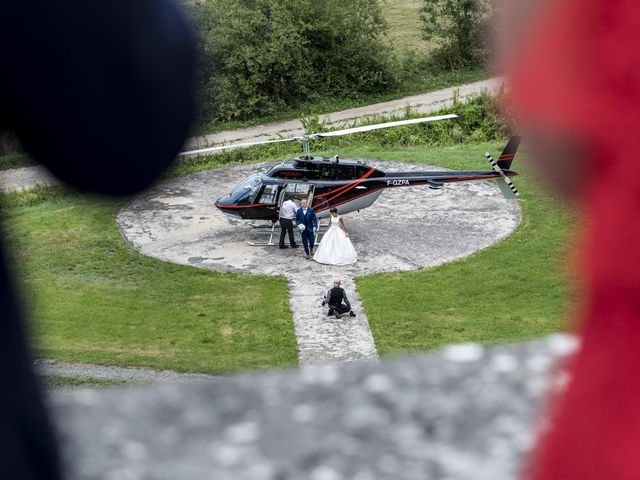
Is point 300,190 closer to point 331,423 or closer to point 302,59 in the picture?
point 302,59

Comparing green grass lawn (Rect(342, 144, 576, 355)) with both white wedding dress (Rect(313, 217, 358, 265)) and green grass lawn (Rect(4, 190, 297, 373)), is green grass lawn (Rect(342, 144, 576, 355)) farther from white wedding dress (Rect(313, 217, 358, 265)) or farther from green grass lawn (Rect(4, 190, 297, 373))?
Result: green grass lawn (Rect(4, 190, 297, 373))

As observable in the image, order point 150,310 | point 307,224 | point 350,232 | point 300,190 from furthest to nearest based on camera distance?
point 350,232
point 300,190
point 307,224
point 150,310

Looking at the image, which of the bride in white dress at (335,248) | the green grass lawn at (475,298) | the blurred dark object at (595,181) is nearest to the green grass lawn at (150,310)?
the bride in white dress at (335,248)

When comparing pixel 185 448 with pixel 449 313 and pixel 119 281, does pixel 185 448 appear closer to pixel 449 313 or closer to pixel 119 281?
pixel 449 313

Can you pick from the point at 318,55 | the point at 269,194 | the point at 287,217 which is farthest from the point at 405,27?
the point at 287,217

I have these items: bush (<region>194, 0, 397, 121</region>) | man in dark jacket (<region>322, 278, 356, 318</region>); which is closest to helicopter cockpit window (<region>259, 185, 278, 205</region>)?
bush (<region>194, 0, 397, 121</region>)

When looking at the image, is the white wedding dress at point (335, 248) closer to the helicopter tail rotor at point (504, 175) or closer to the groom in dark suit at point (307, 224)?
the groom in dark suit at point (307, 224)
